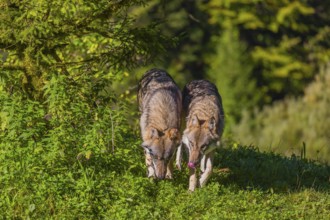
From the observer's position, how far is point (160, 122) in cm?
1397

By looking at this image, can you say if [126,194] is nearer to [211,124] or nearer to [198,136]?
[198,136]

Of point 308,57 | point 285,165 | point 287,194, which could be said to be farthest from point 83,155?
point 308,57

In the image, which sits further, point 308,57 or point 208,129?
point 308,57

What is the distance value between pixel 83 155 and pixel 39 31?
217cm

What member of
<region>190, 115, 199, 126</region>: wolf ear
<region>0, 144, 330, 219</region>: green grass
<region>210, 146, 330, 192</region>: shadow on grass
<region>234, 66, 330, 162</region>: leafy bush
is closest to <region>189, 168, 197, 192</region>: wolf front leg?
<region>0, 144, 330, 219</region>: green grass

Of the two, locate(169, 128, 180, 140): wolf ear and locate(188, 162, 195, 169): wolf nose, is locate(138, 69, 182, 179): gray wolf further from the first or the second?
locate(188, 162, 195, 169): wolf nose

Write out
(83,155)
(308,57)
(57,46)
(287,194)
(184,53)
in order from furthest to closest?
(184,53), (308,57), (57,46), (287,194), (83,155)

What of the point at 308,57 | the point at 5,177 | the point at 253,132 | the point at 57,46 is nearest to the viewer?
the point at 5,177

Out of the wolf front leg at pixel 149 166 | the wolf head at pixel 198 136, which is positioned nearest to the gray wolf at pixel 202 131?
the wolf head at pixel 198 136

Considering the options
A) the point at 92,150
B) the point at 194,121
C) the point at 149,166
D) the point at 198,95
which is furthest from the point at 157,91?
the point at 92,150

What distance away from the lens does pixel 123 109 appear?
13891mm

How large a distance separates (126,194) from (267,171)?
150 inches

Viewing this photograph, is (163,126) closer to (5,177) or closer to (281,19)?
(5,177)

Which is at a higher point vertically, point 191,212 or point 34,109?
point 34,109
